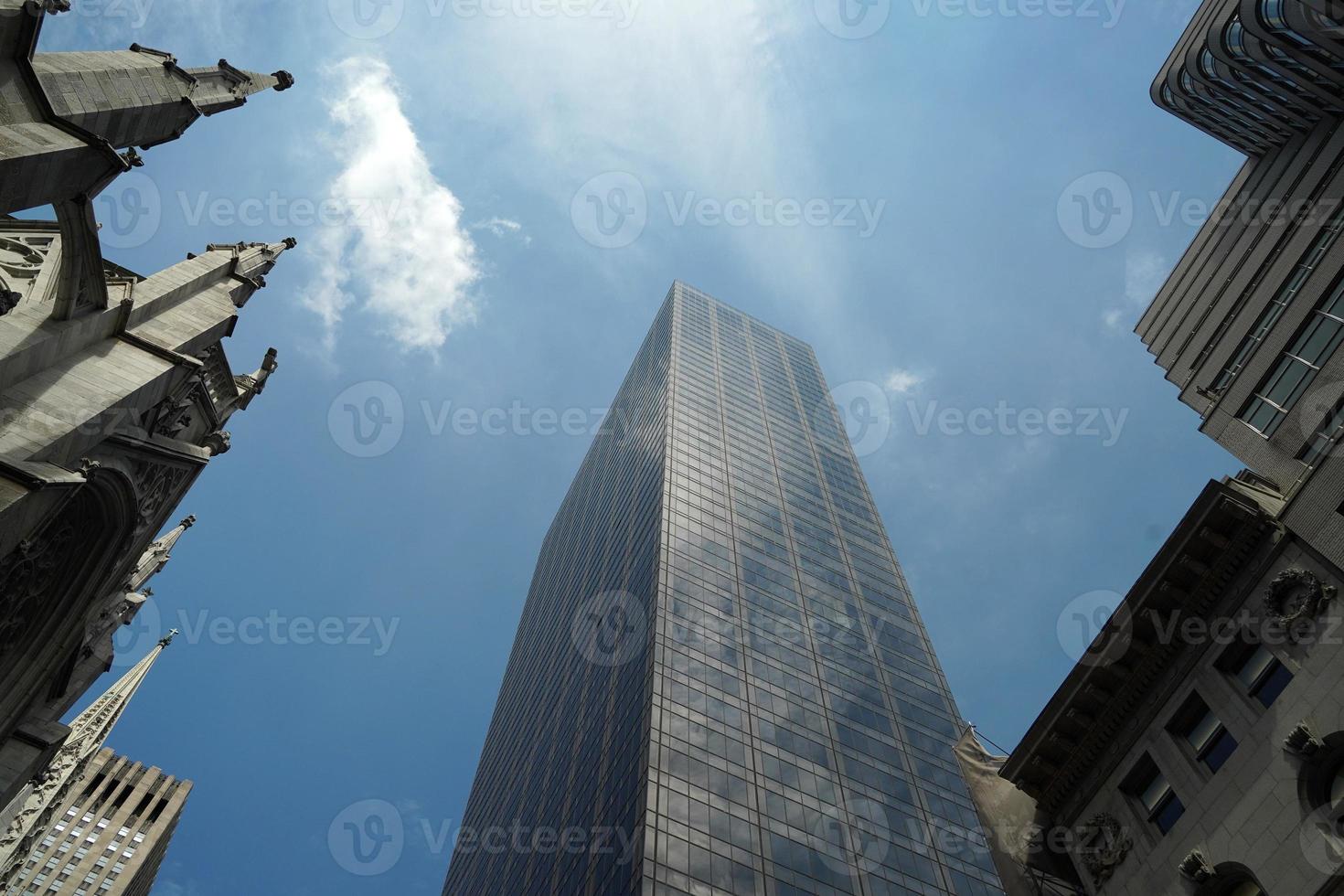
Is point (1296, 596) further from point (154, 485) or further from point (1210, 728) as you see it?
point (154, 485)

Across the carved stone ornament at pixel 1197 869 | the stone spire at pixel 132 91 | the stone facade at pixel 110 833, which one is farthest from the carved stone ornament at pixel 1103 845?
the stone facade at pixel 110 833

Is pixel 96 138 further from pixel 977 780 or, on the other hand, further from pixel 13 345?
pixel 977 780

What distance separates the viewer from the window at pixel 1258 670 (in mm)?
21562

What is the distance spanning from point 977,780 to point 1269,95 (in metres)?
34.2

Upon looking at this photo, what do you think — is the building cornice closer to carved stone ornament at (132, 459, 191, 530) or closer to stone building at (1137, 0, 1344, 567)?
stone building at (1137, 0, 1344, 567)

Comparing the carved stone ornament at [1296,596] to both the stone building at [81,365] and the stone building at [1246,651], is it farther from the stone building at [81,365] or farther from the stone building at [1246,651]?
the stone building at [81,365]

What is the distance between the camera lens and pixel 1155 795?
24.1 m

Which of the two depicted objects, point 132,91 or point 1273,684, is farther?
point 1273,684

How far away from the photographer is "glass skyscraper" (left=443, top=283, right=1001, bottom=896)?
139 feet

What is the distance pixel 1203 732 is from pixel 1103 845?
4.69m

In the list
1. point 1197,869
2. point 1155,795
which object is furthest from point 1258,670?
point 1197,869

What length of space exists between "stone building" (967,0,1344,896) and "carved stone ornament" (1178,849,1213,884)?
0.07 m

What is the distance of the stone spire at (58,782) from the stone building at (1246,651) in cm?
5271

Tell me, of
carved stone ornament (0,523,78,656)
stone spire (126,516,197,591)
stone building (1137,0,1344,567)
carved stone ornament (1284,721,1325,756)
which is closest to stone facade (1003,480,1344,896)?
carved stone ornament (1284,721,1325,756)
